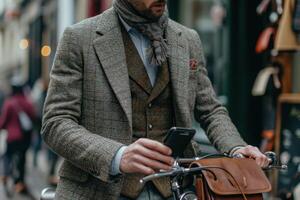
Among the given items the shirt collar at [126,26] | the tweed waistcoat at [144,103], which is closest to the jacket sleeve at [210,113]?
the tweed waistcoat at [144,103]

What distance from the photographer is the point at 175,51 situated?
2.99m

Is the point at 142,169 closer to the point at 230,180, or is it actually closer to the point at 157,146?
the point at 157,146

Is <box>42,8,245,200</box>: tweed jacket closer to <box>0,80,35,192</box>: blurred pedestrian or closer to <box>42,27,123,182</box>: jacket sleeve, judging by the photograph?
<box>42,27,123,182</box>: jacket sleeve

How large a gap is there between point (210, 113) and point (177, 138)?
2.58ft

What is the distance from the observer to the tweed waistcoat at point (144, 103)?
9.41ft

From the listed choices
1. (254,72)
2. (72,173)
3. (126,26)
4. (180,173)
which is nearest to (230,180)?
(180,173)

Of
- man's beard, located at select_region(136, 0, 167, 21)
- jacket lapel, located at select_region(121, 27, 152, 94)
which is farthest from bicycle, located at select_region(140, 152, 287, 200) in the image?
man's beard, located at select_region(136, 0, 167, 21)

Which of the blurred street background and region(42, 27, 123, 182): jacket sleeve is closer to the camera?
region(42, 27, 123, 182): jacket sleeve

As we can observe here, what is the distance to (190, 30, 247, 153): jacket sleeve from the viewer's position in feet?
9.65

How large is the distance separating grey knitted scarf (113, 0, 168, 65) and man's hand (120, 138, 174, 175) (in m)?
0.59

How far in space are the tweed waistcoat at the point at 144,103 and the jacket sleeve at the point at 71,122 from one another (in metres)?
0.20

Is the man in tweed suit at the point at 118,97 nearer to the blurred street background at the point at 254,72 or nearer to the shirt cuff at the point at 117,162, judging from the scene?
the shirt cuff at the point at 117,162

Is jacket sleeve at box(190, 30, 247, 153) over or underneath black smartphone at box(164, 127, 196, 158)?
underneath

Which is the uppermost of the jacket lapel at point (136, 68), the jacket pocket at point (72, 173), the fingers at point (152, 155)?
the jacket lapel at point (136, 68)
